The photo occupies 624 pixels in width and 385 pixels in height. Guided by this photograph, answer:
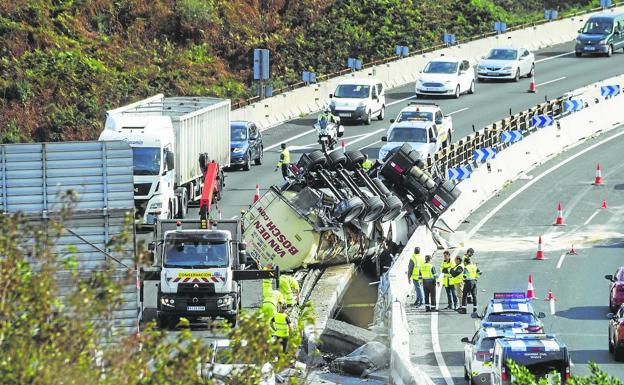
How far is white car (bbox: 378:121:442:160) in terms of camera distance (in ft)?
153

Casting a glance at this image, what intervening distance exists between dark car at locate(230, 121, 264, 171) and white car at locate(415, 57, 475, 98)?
Answer: 12.7 m

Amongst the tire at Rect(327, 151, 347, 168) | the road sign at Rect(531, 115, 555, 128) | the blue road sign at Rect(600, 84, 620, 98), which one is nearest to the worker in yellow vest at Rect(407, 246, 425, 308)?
the tire at Rect(327, 151, 347, 168)

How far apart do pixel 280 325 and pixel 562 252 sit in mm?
14755

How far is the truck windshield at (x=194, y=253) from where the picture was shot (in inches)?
1145

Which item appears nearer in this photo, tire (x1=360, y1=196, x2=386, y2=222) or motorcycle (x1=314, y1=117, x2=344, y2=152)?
tire (x1=360, y1=196, x2=386, y2=222)

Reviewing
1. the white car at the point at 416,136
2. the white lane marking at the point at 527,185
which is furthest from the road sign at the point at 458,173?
the white car at the point at 416,136

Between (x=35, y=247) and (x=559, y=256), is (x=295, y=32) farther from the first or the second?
(x=35, y=247)

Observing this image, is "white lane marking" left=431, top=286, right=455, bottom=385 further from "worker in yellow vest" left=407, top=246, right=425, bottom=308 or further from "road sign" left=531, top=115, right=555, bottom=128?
"road sign" left=531, top=115, right=555, bottom=128

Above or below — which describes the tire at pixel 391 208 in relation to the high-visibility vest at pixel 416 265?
above

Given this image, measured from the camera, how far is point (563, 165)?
48.8m

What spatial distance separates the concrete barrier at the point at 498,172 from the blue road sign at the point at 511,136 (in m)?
0.22

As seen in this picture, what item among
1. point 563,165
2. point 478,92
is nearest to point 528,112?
point 563,165

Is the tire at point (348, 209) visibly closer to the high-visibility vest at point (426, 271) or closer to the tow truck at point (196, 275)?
the high-visibility vest at point (426, 271)

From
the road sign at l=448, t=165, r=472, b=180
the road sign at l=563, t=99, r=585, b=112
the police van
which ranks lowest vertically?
the police van
